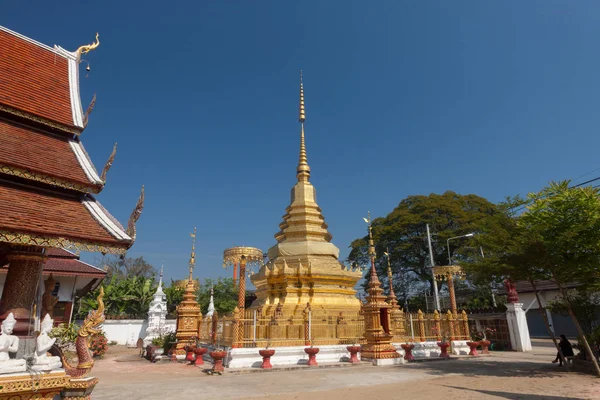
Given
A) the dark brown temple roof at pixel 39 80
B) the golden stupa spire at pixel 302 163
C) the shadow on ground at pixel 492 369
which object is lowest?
the shadow on ground at pixel 492 369

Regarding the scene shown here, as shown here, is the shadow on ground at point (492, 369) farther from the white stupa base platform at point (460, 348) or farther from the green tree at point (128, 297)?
the green tree at point (128, 297)

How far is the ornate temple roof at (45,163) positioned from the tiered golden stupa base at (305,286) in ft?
35.8

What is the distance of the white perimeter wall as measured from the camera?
29.5 m

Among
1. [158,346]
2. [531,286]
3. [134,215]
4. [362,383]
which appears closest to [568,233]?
[362,383]

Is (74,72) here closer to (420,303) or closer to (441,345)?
(441,345)

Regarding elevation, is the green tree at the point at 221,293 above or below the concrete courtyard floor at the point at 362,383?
above

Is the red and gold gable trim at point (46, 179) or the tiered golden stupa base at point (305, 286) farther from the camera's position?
the tiered golden stupa base at point (305, 286)

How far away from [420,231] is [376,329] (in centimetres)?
2747

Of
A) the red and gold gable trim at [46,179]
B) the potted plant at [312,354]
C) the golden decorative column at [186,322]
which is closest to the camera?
the red and gold gable trim at [46,179]

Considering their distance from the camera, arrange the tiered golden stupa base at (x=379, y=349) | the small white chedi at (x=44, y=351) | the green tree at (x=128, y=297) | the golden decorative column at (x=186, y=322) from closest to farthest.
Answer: the small white chedi at (x=44, y=351) < the tiered golden stupa base at (x=379, y=349) < the golden decorative column at (x=186, y=322) < the green tree at (x=128, y=297)

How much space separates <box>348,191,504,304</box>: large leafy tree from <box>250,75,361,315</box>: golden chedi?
20829 mm

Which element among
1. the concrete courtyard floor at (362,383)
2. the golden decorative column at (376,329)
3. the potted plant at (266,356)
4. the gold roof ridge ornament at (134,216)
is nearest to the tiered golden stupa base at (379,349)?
the golden decorative column at (376,329)

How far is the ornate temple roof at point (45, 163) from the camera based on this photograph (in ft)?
21.1

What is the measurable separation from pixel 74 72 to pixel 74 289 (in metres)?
15.8
